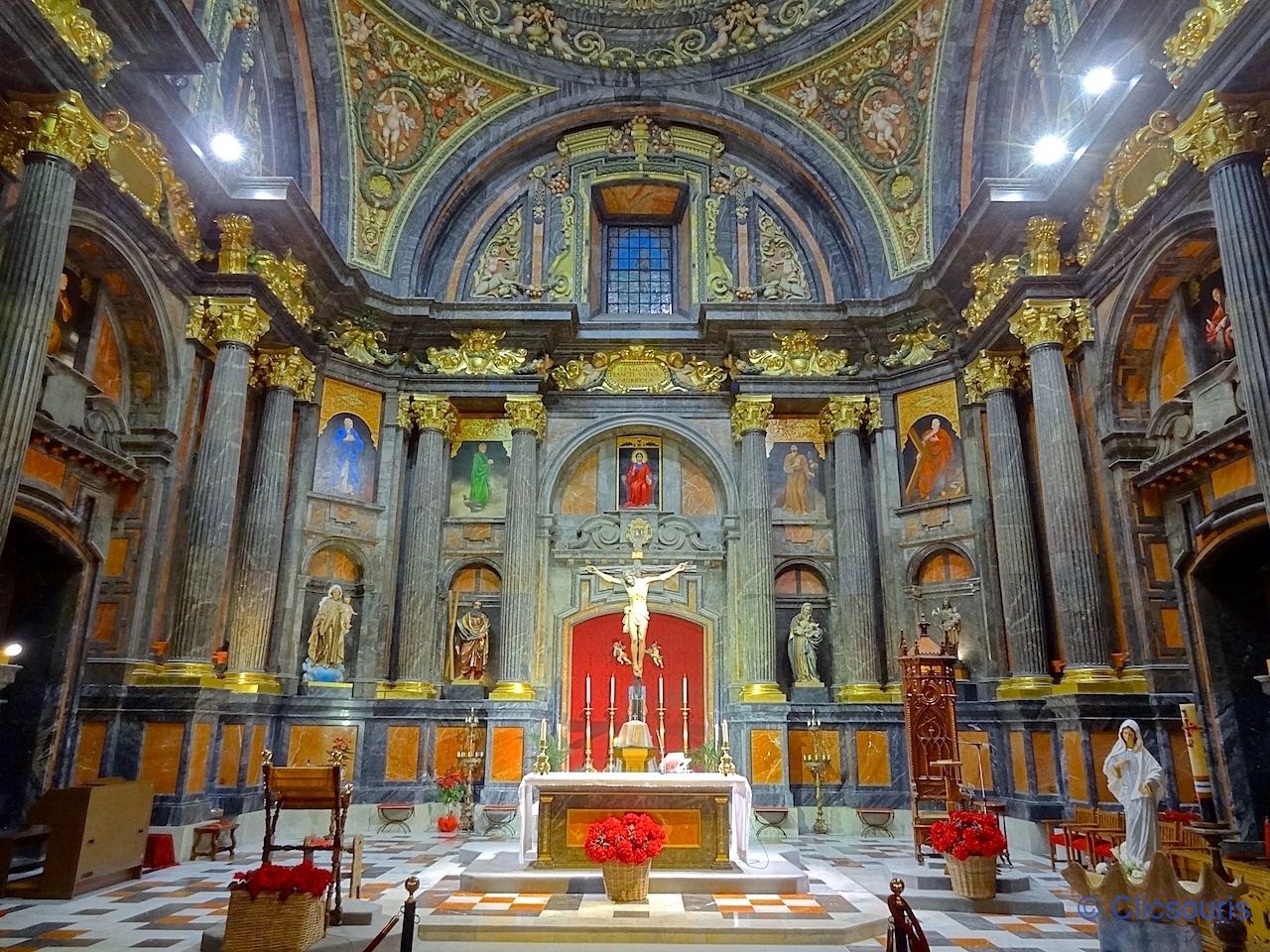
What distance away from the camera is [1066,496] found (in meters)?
12.6

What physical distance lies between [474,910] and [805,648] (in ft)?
31.0

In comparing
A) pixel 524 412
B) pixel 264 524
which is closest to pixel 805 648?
pixel 524 412

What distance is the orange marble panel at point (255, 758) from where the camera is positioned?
13461mm

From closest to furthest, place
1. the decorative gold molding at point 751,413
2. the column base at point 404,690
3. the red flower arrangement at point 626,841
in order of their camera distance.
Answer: the red flower arrangement at point 626,841 < the column base at point 404,690 < the decorative gold molding at point 751,413

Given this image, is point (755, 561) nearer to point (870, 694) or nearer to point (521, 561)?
point (870, 694)

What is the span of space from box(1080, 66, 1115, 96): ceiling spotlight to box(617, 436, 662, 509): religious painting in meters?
9.70

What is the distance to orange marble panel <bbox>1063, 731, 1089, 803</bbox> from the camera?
11.6 metres

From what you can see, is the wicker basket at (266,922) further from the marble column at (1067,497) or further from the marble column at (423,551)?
the marble column at (1067,497)

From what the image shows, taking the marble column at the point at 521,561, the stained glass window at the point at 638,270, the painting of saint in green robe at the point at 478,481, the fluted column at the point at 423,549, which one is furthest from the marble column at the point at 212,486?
the stained glass window at the point at 638,270

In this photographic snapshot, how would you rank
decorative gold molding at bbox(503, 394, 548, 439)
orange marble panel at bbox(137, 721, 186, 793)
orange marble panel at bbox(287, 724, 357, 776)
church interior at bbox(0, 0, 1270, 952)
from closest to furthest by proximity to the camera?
1. church interior at bbox(0, 0, 1270, 952)
2. orange marble panel at bbox(137, 721, 186, 793)
3. orange marble panel at bbox(287, 724, 357, 776)
4. decorative gold molding at bbox(503, 394, 548, 439)

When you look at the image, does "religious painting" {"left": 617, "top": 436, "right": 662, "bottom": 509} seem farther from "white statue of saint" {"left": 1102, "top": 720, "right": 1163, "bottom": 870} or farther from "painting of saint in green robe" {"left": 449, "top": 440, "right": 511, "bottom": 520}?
"white statue of saint" {"left": 1102, "top": 720, "right": 1163, "bottom": 870}

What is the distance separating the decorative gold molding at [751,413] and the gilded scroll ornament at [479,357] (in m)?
4.42

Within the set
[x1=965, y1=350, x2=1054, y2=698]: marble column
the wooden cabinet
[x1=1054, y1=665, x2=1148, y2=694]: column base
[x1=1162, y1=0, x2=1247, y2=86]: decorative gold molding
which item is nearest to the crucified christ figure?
[x1=965, y1=350, x2=1054, y2=698]: marble column

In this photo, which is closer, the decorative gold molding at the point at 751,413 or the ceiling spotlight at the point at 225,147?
the ceiling spotlight at the point at 225,147
